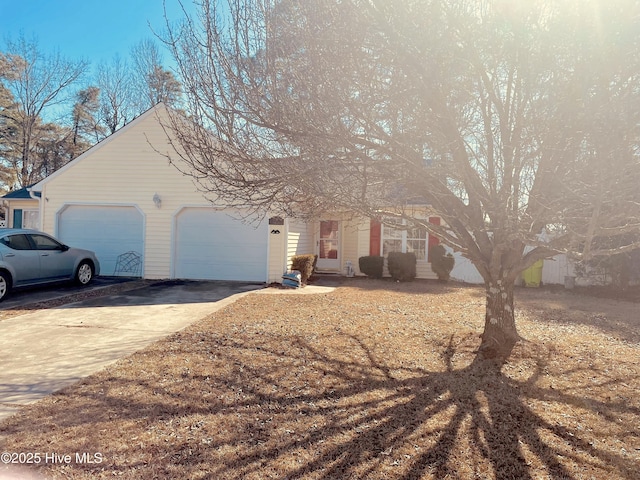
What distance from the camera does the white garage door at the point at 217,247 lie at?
40.0 ft

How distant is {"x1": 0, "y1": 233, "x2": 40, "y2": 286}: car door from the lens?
8539 millimetres

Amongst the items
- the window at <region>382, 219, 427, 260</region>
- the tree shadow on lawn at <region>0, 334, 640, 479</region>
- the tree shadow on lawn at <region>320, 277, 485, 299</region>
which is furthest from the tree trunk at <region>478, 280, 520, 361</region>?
the window at <region>382, 219, 427, 260</region>

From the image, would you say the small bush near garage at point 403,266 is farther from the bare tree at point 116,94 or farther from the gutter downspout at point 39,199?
the bare tree at point 116,94

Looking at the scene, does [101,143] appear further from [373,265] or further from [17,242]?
[373,265]

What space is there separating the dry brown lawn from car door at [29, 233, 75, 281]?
5266 millimetres

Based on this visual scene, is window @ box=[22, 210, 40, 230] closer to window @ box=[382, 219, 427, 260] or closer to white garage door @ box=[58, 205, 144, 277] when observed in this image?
white garage door @ box=[58, 205, 144, 277]

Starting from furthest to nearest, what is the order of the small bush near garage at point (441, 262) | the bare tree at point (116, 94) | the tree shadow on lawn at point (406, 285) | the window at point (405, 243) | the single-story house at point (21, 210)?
the bare tree at point (116, 94) < the single-story house at point (21, 210) < the window at point (405, 243) < the small bush near garage at point (441, 262) < the tree shadow on lawn at point (406, 285)

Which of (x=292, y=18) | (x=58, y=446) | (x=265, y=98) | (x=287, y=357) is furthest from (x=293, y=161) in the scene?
(x=58, y=446)

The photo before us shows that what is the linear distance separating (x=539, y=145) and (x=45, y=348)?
21.3 feet

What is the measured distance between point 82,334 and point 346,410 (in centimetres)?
460

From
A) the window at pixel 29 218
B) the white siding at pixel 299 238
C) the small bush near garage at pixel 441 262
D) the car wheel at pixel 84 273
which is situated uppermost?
the window at pixel 29 218

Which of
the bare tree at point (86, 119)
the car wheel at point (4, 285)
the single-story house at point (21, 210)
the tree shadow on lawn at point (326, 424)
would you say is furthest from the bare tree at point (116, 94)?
the tree shadow on lawn at point (326, 424)

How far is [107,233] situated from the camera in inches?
496

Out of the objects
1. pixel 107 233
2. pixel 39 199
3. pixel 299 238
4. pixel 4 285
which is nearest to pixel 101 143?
pixel 107 233
